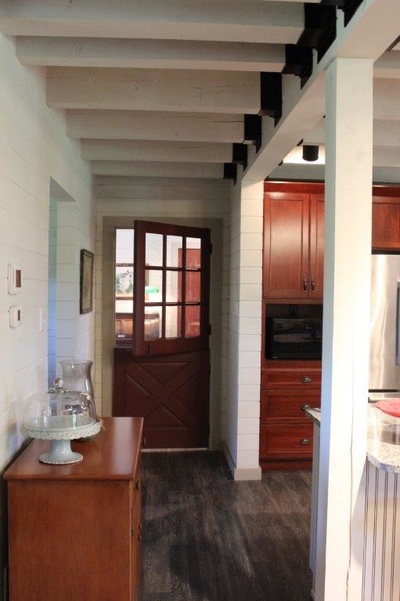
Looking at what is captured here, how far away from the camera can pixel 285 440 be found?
397cm

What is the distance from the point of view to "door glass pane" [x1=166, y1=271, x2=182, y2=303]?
4.21m

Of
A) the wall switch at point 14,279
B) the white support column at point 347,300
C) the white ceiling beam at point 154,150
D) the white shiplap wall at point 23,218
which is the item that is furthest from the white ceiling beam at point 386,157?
the wall switch at point 14,279

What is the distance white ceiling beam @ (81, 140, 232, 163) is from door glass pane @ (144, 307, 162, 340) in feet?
4.10

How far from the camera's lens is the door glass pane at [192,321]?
4.36 meters

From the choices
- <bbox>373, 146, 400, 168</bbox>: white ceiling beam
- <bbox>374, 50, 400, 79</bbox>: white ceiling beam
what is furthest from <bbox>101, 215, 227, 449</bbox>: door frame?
Answer: <bbox>374, 50, 400, 79</bbox>: white ceiling beam

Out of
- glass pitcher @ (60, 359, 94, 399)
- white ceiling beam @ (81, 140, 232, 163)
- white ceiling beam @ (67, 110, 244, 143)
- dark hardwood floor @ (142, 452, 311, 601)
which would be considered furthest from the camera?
white ceiling beam @ (81, 140, 232, 163)

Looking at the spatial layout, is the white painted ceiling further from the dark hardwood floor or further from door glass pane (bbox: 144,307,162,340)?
the dark hardwood floor

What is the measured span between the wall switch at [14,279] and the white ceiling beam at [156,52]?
34.6 inches

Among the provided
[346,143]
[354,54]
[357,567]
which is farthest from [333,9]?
[357,567]

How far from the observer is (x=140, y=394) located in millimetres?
4469

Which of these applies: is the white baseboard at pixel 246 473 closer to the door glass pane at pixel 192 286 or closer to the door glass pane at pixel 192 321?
the door glass pane at pixel 192 321

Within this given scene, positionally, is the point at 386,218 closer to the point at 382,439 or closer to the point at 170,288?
the point at 170,288

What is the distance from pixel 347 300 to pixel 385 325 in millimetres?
2291

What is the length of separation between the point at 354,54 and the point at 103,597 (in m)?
2.09
